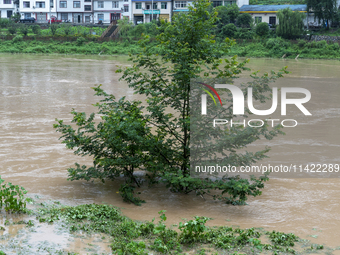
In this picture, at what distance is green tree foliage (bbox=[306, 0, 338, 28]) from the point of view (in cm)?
5709

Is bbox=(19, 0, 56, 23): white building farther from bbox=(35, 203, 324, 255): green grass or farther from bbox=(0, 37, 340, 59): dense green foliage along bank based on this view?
bbox=(35, 203, 324, 255): green grass

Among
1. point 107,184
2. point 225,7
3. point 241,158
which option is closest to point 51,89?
point 107,184

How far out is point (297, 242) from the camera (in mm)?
5605

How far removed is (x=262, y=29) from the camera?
5597 centimetres

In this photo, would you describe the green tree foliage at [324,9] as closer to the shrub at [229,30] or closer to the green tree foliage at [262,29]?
the green tree foliage at [262,29]

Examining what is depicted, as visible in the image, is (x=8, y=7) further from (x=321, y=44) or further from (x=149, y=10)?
(x=321, y=44)

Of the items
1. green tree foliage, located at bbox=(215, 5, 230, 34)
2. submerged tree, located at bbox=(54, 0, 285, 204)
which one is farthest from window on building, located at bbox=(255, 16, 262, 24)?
submerged tree, located at bbox=(54, 0, 285, 204)

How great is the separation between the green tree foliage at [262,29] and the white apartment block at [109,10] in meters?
23.8

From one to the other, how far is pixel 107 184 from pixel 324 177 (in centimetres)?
437

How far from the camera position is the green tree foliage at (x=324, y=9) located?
5709 cm

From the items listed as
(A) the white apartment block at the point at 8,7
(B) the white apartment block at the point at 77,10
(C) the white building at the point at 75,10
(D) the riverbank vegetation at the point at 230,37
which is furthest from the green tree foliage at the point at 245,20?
(A) the white apartment block at the point at 8,7

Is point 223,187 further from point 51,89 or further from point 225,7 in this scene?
point 225,7

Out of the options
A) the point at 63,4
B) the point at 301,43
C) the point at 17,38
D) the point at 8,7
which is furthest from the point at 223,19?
the point at 8,7

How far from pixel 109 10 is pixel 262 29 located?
28.1 m
